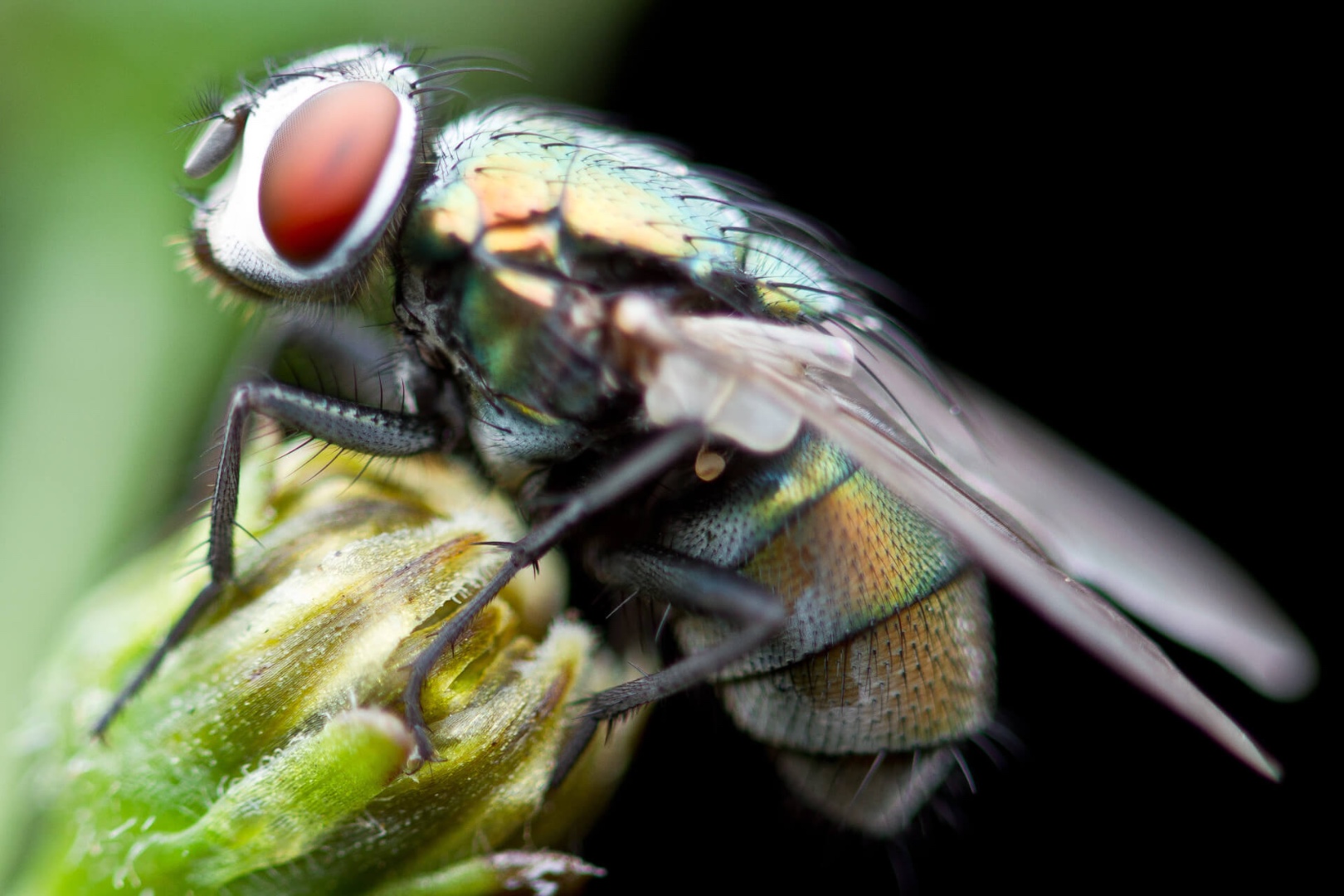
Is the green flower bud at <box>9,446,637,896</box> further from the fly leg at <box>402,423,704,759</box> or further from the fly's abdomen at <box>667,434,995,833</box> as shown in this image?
the fly's abdomen at <box>667,434,995,833</box>

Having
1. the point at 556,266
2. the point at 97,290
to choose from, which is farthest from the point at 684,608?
the point at 97,290

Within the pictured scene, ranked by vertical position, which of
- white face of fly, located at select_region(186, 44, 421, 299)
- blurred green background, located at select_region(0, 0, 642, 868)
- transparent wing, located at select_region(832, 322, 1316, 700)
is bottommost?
blurred green background, located at select_region(0, 0, 642, 868)

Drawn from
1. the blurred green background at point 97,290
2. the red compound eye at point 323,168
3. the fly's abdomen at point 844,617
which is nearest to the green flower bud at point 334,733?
the fly's abdomen at point 844,617

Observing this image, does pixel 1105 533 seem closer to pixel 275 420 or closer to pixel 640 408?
pixel 640 408

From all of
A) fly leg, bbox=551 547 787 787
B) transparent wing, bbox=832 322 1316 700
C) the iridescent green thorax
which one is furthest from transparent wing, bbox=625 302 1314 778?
fly leg, bbox=551 547 787 787

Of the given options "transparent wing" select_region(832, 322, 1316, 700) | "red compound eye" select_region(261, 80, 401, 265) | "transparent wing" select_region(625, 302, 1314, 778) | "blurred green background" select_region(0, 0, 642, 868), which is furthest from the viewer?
"blurred green background" select_region(0, 0, 642, 868)

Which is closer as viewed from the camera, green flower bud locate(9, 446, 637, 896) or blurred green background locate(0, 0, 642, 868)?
green flower bud locate(9, 446, 637, 896)
